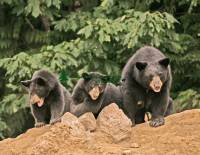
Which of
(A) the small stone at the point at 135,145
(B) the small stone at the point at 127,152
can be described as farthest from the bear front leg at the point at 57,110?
(B) the small stone at the point at 127,152

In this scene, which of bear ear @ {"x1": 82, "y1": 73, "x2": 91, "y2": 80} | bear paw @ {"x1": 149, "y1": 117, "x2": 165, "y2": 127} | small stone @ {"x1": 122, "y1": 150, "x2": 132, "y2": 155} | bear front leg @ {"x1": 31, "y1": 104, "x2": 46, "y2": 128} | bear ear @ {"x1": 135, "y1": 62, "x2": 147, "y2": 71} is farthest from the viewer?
bear front leg @ {"x1": 31, "y1": 104, "x2": 46, "y2": 128}

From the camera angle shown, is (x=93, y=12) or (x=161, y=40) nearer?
(x=161, y=40)

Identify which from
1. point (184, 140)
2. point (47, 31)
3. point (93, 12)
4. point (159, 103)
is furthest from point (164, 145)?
point (47, 31)

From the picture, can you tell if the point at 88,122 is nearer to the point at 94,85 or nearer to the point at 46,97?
the point at 94,85

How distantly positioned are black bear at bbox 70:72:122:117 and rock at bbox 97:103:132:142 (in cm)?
83

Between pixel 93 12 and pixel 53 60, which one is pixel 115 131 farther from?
pixel 93 12

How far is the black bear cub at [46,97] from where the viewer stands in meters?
10.0

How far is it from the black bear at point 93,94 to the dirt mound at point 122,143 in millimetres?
916

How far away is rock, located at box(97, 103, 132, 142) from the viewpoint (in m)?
8.38

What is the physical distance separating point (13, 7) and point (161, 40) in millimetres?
3887

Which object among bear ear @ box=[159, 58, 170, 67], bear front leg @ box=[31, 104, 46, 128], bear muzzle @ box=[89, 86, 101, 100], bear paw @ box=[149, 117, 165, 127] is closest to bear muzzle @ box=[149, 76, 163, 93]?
bear ear @ box=[159, 58, 170, 67]

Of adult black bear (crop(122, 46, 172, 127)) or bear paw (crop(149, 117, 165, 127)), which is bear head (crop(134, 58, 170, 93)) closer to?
adult black bear (crop(122, 46, 172, 127))

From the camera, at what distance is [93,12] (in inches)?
598

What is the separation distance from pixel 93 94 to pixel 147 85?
0.71 meters
